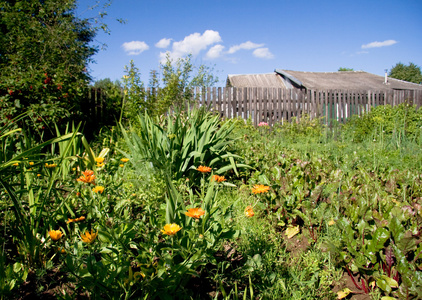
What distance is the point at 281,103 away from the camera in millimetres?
10586

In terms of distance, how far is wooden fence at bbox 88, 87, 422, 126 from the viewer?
32.8ft

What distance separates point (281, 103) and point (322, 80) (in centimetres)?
1494

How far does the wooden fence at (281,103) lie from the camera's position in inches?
393

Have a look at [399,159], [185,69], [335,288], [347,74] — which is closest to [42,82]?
[335,288]

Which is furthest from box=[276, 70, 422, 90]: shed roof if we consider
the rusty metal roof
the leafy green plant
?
the leafy green plant

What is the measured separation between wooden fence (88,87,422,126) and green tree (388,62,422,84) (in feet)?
184

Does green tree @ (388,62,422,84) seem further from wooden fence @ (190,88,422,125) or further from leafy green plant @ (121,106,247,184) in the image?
leafy green plant @ (121,106,247,184)

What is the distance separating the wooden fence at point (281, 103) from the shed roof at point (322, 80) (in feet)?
33.5

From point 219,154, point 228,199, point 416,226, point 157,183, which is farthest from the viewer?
point 219,154

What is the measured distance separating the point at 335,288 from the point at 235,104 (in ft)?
29.2

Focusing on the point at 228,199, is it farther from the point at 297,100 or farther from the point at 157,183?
the point at 297,100

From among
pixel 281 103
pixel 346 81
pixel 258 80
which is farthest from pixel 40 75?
pixel 346 81

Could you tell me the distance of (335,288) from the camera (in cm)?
156

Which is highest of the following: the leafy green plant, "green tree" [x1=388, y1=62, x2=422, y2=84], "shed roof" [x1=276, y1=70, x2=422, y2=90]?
"green tree" [x1=388, y1=62, x2=422, y2=84]
